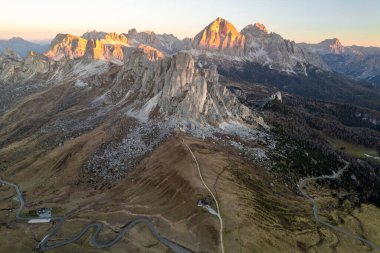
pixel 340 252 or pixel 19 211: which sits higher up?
pixel 340 252

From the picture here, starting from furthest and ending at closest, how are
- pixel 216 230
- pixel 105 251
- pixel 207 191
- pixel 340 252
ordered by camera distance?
pixel 207 191, pixel 340 252, pixel 216 230, pixel 105 251

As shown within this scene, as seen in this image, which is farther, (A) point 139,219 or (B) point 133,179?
(B) point 133,179

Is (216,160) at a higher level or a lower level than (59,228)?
higher

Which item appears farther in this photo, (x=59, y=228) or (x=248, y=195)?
(x=248, y=195)

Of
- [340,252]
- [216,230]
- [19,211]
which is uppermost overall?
[216,230]

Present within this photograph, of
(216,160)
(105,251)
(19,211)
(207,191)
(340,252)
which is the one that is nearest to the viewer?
(105,251)

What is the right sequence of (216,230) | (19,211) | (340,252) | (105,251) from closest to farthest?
(105,251) < (216,230) < (340,252) < (19,211)

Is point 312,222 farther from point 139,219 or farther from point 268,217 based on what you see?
point 139,219

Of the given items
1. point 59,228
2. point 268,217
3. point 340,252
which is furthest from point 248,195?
point 59,228

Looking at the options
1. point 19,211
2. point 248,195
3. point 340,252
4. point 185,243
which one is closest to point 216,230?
point 185,243
